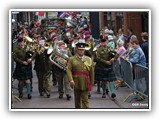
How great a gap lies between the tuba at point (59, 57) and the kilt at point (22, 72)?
25.7 inches

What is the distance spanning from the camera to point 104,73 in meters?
10.2

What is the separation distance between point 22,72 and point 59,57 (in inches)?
34.6

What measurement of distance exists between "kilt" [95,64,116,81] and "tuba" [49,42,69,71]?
24.4 inches

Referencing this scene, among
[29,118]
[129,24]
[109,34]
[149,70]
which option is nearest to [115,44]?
[109,34]

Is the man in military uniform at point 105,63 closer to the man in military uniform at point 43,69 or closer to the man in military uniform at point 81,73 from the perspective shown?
the man in military uniform at point 43,69

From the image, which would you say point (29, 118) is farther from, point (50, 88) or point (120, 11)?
point (120, 11)

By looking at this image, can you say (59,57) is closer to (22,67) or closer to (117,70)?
(22,67)

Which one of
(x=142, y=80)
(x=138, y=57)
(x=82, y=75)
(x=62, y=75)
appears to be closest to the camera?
(x=82, y=75)

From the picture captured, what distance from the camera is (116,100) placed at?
9344 mm

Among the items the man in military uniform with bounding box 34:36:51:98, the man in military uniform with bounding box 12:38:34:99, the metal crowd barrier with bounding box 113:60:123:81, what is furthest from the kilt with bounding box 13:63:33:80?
the metal crowd barrier with bounding box 113:60:123:81

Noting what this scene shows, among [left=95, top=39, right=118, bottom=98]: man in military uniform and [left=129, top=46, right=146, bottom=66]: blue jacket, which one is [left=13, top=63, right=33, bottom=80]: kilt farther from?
[left=129, top=46, right=146, bottom=66]: blue jacket

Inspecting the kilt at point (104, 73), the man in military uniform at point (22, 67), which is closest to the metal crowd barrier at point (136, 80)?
the kilt at point (104, 73)

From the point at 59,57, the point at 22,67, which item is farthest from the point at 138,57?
the point at 22,67
